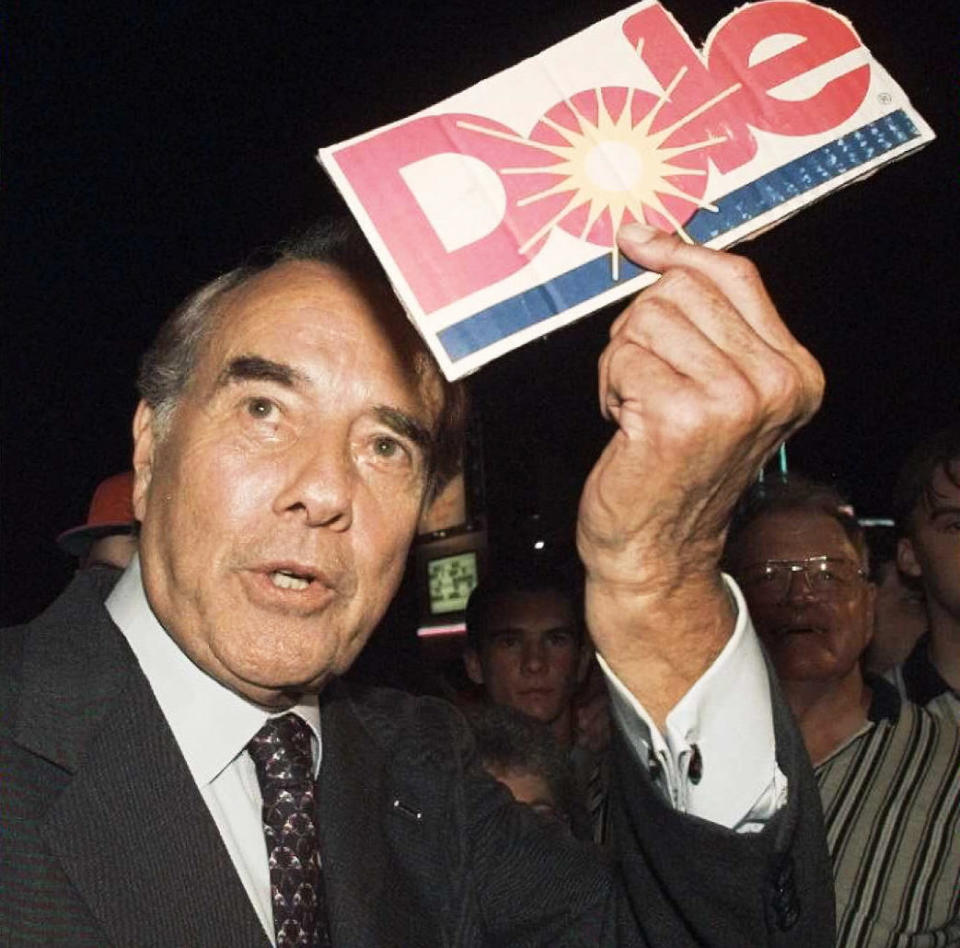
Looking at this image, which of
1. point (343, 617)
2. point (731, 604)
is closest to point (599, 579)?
point (731, 604)

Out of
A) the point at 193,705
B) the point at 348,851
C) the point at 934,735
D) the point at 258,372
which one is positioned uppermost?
the point at 258,372

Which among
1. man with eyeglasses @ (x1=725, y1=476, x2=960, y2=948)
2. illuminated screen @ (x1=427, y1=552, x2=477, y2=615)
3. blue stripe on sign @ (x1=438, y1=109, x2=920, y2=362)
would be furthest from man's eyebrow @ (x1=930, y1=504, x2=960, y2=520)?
illuminated screen @ (x1=427, y1=552, x2=477, y2=615)

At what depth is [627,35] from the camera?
1546 mm

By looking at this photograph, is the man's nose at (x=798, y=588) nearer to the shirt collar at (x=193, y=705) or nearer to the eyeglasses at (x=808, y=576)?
the eyeglasses at (x=808, y=576)

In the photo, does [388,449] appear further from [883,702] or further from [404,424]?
[883,702]

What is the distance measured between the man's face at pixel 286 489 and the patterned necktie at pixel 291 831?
0.26 feet

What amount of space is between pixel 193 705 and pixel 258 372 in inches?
21.3

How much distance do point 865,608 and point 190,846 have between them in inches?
90.0

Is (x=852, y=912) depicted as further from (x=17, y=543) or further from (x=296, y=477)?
(x=17, y=543)

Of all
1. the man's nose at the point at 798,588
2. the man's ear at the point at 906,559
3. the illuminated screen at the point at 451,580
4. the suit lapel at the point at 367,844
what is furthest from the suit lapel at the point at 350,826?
the illuminated screen at the point at 451,580

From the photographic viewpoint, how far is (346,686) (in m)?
2.27

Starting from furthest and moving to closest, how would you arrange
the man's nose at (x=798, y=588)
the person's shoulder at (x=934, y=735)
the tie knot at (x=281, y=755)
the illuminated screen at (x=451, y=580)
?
the illuminated screen at (x=451, y=580)
the man's nose at (x=798, y=588)
the person's shoulder at (x=934, y=735)
the tie knot at (x=281, y=755)

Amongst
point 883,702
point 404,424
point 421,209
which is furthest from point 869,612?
point 421,209

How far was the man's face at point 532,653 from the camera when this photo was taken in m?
4.32
